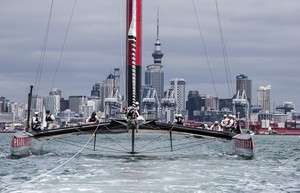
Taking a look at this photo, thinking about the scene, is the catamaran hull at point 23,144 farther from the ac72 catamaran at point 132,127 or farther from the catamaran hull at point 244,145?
the catamaran hull at point 244,145

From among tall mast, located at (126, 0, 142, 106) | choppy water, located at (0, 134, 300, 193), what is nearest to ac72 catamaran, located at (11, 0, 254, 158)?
tall mast, located at (126, 0, 142, 106)

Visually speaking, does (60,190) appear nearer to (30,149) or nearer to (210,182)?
(210,182)

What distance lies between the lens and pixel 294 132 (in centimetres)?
19825

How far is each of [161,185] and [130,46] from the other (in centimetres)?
978

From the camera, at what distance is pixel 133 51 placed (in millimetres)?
24391

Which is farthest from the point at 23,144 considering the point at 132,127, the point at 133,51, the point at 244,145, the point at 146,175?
the point at 146,175

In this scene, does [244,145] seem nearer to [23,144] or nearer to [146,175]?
[146,175]

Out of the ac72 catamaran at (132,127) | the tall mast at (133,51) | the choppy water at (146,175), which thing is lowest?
the choppy water at (146,175)

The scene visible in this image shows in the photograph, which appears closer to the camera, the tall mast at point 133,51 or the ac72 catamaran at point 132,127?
the ac72 catamaran at point 132,127

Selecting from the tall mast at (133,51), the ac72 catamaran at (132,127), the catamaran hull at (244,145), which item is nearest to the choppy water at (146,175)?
the catamaran hull at (244,145)

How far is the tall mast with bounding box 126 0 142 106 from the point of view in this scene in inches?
954

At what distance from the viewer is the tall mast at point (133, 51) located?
79.5 ft

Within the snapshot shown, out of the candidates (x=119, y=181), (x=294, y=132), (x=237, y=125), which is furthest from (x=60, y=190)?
(x=294, y=132)

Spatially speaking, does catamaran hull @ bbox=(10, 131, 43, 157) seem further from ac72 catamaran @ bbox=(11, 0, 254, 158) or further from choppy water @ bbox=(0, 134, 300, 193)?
choppy water @ bbox=(0, 134, 300, 193)
